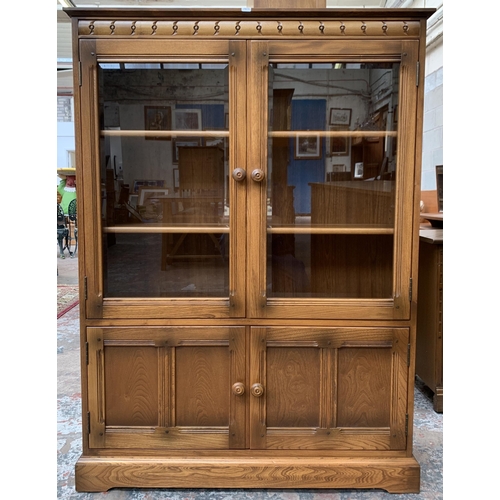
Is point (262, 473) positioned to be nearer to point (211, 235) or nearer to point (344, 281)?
point (344, 281)

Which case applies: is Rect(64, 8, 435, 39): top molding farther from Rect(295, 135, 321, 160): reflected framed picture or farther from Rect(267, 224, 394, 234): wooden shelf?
Rect(267, 224, 394, 234): wooden shelf

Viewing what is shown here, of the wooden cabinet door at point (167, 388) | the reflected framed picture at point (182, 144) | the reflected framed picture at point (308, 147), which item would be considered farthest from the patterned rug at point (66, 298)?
the reflected framed picture at point (308, 147)

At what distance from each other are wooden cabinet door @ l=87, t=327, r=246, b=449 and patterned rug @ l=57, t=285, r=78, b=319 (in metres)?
2.32

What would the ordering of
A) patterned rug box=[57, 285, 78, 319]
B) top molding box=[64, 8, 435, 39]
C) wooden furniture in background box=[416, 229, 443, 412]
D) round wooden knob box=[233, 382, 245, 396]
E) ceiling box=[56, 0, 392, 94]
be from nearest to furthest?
top molding box=[64, 8, 435, 39] → round wooden knob box=[233, 382, 245, 396] → wooden furniture in background box=[416, 229, 443, 412] → patterned rug box=[57, 285, 78, 319] → ceiling box=[56, 0, 392, 94]

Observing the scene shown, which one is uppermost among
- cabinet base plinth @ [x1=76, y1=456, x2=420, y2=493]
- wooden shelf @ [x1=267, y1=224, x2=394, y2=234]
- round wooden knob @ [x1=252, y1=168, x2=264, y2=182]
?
round wooden knob @ [x1=252, y1=168, x2=264, y2=182]

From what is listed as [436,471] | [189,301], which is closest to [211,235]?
[189,301]

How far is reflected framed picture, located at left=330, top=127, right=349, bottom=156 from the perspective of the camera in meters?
1.57

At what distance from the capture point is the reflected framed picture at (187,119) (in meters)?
1.54

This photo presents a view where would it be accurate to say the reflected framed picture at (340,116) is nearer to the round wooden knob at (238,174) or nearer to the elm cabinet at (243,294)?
the elm cabinet at (243,294)

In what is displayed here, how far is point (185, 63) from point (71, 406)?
1.68m

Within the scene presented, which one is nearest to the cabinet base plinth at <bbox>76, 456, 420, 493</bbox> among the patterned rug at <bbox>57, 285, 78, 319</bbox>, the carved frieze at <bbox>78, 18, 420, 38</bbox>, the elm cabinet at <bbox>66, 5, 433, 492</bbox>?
the elm cabinet at <bbox>66, 5, 433, 492</bbox>

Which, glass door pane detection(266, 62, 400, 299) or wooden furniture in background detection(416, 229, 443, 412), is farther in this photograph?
wooden furniture in background detection(416, 229, 443, 412)

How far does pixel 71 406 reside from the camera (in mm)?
2174

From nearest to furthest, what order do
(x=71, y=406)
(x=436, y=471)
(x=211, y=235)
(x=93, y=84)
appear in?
(x=93, y=84) < (x=211, y=235) < (x=436, y=471) < (x=71, y=406)
